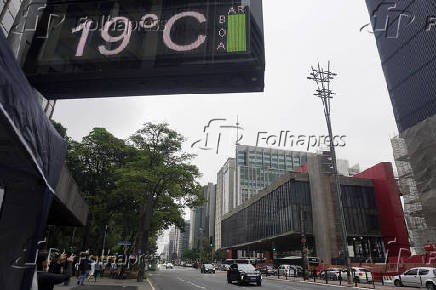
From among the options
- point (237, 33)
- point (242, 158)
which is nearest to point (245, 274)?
point (237, 33)

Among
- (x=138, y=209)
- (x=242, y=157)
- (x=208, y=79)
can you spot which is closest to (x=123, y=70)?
(x=208, y=79)

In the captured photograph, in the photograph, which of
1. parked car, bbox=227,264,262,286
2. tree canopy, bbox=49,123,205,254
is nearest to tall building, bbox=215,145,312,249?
tree canopy, bbox=49,123,205,254

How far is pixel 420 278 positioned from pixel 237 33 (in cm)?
2306

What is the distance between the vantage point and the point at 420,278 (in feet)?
68.0

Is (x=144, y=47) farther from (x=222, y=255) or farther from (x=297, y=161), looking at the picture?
(x=297, y=161)

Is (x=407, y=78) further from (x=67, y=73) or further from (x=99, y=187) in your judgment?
(x=67, y=73)

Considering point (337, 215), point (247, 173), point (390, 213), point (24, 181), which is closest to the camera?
point (24, 181)

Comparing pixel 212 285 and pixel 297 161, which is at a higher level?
pixel 297 161

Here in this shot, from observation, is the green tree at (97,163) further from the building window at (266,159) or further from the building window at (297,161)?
the building window at (297,161)

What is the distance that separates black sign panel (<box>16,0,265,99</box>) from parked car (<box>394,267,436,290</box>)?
68.1 ft

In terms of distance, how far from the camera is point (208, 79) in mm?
6906

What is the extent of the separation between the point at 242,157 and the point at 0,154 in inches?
5663

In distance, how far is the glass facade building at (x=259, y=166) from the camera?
438ft

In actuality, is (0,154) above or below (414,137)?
below
